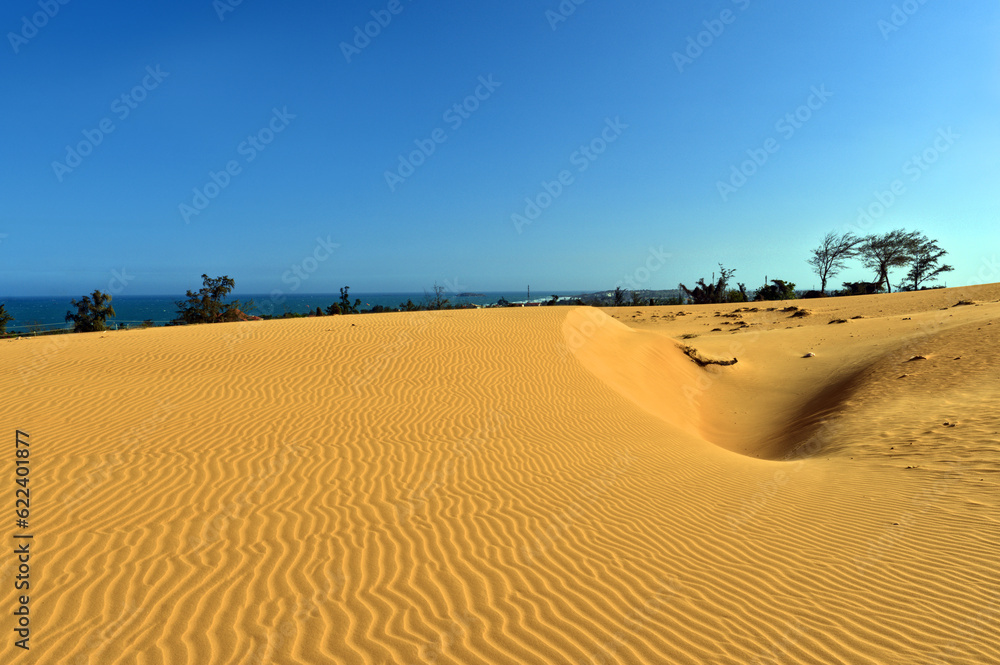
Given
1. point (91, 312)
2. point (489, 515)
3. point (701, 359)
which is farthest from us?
point (91, 312)

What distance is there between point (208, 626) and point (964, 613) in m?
5.95

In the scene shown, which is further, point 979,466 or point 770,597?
point 979,466

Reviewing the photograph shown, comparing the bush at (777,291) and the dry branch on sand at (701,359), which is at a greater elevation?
the bush at (777,291)

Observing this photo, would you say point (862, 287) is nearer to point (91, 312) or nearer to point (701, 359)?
point (701, 359)

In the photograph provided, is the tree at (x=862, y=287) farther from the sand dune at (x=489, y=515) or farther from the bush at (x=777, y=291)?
the sand dune at (x=489, y=515)

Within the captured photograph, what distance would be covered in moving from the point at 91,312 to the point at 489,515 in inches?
1429

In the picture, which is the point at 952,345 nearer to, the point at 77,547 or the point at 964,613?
the point at 964,613

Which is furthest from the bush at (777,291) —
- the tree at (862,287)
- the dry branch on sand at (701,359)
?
the dry branch on sand at (701,359)

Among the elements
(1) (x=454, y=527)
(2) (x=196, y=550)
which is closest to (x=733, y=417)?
(1) (x=454, y=527)

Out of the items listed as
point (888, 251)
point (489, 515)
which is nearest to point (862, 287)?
point (888, 251)

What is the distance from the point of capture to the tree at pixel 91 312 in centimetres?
3002

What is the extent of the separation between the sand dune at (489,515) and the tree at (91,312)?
20.6 meters

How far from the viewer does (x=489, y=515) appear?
5.69m

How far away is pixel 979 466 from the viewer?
23.2ft
